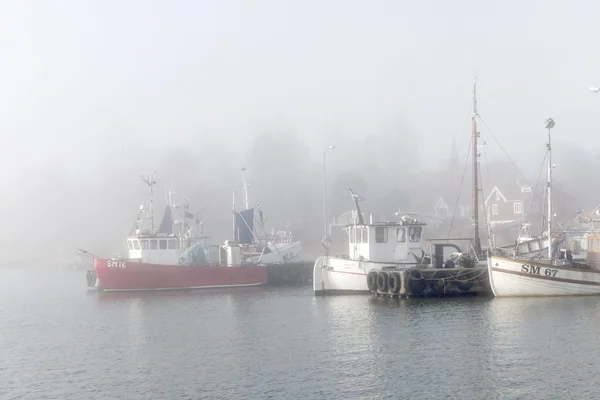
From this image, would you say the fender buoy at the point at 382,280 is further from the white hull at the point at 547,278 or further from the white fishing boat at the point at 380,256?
the white hull at the point at 547,278

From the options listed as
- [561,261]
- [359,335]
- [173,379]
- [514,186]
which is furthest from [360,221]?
[514,186]

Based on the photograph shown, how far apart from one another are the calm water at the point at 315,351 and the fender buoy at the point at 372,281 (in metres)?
1.27

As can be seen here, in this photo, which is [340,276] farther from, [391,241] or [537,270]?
[537,270]

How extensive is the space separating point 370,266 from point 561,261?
35.1ft

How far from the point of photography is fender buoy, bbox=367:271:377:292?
40875 mm

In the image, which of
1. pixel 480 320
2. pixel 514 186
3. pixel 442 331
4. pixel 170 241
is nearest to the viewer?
pixel 442 331

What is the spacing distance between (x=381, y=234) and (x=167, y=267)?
732 inches

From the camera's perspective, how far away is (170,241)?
5431 cm

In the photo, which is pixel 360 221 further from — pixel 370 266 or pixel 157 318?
pixel 157 318

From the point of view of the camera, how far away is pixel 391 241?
1673 inches

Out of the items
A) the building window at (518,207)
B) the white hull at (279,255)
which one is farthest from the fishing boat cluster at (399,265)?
the building window at (518,207)

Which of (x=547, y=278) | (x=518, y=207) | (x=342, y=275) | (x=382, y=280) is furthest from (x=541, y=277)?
(x=518, y=207)

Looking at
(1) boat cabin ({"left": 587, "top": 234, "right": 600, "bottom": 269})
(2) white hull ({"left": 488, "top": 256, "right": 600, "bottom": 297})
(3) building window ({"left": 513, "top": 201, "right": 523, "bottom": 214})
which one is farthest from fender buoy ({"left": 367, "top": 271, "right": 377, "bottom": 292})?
(3) building window ({"left": 513, "top": 201, "right": 523, "bottom": 214})

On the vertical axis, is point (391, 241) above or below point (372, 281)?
above
